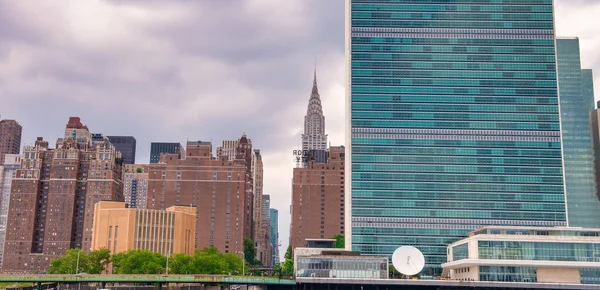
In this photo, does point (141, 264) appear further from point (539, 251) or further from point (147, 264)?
point (539, 251)

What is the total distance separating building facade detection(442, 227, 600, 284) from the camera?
529ft

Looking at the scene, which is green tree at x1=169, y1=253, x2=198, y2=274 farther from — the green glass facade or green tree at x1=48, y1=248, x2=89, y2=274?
the green glass facade

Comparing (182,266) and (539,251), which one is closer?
(539,251)

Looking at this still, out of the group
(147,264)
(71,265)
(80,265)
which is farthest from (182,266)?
(71,265)

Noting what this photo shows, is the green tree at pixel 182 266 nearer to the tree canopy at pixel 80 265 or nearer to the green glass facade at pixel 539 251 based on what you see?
the tree canopy at pixel 80 265

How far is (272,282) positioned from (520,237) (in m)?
64.8

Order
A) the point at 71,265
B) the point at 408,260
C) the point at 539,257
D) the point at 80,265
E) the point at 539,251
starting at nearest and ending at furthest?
the point at 408,260
the point at 539,257
the point at 539,251
the point at 80,265
the point at 71,265

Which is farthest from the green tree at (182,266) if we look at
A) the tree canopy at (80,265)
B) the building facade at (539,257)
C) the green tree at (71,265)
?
the building facade at (539,257)

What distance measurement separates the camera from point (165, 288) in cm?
19325

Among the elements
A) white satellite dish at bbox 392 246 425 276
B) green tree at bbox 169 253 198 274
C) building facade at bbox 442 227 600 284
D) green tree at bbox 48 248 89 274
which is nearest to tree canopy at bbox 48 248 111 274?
green tree at bbox 48 248 89 274

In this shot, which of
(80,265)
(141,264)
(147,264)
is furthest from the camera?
(80,265)

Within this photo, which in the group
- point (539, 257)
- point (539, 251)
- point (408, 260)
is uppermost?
point (539, 251)

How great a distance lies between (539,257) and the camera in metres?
163

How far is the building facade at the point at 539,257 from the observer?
161m
